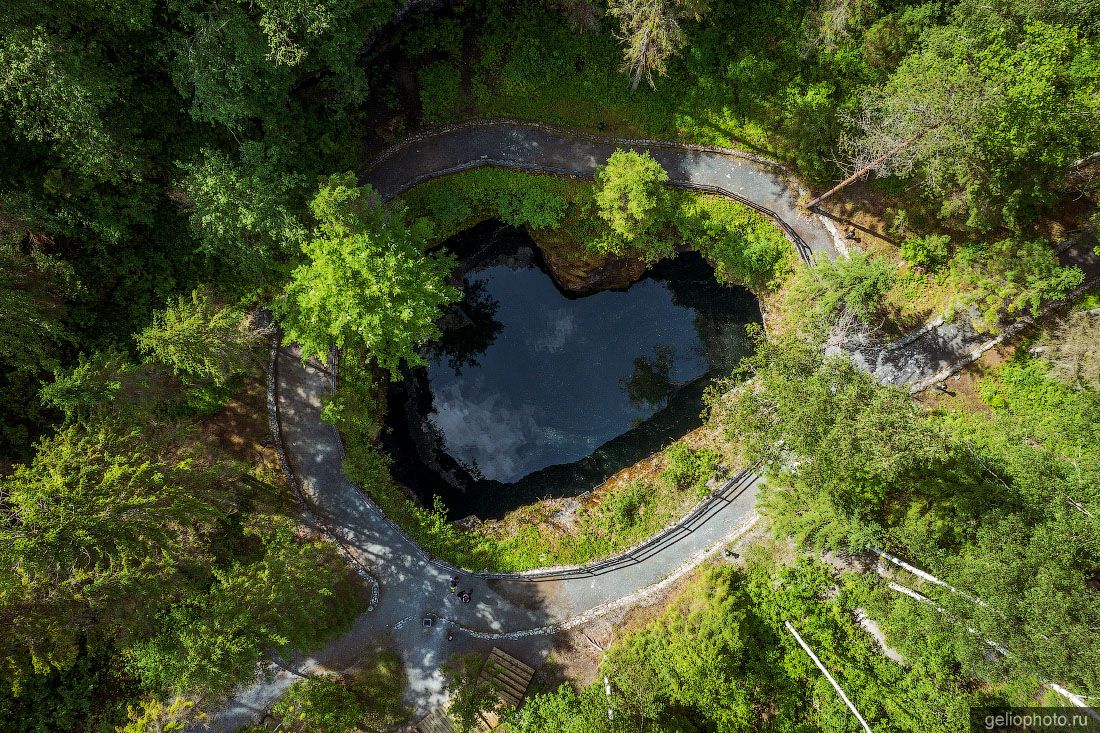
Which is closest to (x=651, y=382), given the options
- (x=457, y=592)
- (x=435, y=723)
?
(x=457, y=592)

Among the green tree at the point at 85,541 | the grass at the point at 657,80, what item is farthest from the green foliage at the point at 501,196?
the green tree at the point at 85,541

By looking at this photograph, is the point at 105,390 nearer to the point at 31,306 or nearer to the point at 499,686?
the point at 31,306

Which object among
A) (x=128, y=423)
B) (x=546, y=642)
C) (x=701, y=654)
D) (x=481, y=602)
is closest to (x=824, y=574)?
(x=701, y=654)

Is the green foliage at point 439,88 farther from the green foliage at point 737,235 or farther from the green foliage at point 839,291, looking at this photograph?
the green foliage at point 839,291

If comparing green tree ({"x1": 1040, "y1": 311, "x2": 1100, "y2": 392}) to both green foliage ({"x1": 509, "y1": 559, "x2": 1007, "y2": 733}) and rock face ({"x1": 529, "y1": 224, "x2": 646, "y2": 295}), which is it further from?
rock face ({"x1": 529, "y1": 224, "x2": 646, "y2": 295})

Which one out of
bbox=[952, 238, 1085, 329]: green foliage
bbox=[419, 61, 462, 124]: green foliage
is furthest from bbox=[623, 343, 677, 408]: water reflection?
bbox=[419, 61, 462, 124]: green foliage

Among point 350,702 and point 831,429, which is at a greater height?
point 831,429

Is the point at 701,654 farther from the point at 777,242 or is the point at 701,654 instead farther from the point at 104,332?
the point at 104,332
